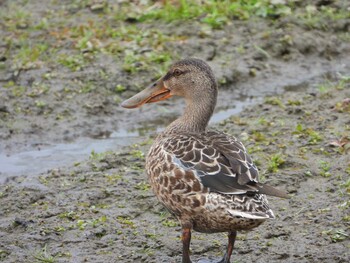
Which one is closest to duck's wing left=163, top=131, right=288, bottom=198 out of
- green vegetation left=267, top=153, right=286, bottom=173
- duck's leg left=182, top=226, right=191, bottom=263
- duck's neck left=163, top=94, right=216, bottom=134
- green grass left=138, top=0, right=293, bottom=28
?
duck's neck left=163, top=94, right=216, bottom=134

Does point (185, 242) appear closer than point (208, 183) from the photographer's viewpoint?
No

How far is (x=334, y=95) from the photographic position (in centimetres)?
988

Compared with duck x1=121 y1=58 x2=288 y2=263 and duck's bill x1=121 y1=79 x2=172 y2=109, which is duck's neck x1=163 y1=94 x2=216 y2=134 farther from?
duck's bill x1=121 y1=79 x2=172 y2=109

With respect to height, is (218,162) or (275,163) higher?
(218,162)

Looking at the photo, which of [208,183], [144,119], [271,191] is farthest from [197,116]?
[144,119]

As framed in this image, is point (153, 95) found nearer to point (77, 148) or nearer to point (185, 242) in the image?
point (185, 242)

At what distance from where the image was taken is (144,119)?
9898 millimetres

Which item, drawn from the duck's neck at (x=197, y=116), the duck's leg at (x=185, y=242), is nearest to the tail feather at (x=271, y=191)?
the duck's leg at (x=185, y=242)

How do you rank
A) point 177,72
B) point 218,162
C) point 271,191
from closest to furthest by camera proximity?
1. point 271,191
2. point 218,162
3. point 177,72

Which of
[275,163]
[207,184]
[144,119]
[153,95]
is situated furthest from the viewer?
[144,119]

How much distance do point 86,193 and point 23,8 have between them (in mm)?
4988

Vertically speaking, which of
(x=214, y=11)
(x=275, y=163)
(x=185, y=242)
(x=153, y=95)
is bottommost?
(x=275, y=163)

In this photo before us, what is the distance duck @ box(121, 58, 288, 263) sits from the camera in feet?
19.6

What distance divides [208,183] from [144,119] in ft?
12.8
